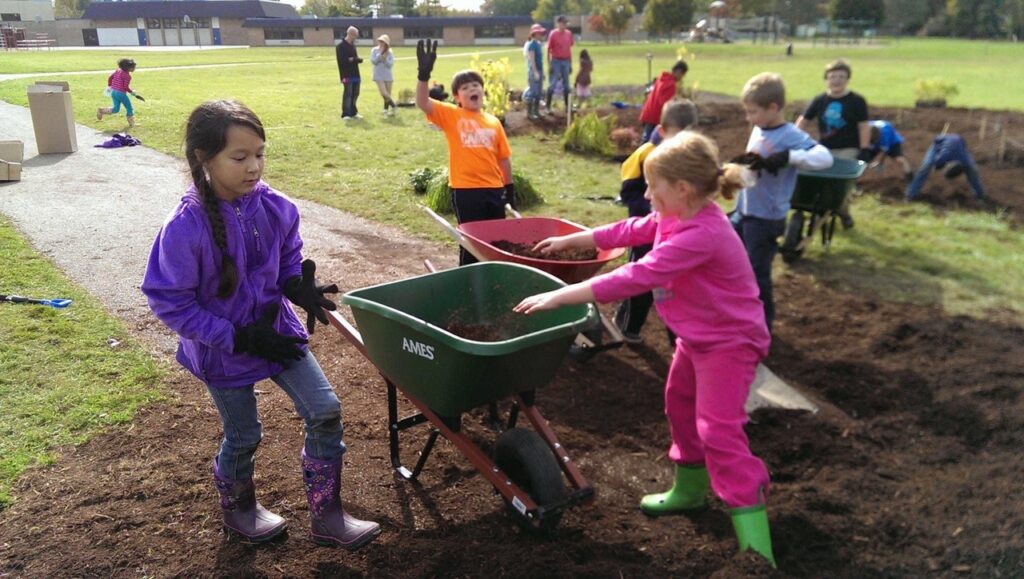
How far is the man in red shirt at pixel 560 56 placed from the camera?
1705 cm

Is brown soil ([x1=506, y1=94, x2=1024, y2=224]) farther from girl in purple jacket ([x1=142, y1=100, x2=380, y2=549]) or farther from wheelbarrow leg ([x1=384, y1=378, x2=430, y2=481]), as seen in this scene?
girl in purple jacket ([x1=142, y1=100, x2=380, y2=549])

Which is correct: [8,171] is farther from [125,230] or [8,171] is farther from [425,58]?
[425,58]

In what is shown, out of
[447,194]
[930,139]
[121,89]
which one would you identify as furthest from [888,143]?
[121,89]

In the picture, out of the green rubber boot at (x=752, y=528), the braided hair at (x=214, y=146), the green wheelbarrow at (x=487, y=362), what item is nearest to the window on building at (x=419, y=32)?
the green wheelbarrow at (x=487, y=362)

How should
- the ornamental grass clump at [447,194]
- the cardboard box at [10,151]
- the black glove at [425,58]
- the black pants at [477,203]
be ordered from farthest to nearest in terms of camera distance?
the cardboard box at [10,151] < the ornamental grass clump at [447,194] < the black pants at [477,203] < the black glove at [425,58]

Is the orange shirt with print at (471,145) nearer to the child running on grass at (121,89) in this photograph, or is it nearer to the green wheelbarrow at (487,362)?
the green wheelbarrow at (487,362)

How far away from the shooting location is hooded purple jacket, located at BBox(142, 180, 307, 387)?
7.96 feet

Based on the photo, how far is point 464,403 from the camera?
9.20 ft

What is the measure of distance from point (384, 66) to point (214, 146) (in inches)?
629

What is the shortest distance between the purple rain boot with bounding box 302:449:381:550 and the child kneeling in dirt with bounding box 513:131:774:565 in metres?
1.01

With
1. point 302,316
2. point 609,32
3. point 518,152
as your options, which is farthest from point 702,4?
point 302,316

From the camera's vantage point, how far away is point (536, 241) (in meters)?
4.57

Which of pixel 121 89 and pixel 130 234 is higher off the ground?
pixel 121 89

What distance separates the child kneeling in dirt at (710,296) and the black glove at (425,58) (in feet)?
8.61
